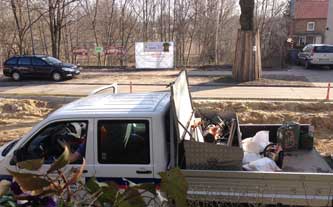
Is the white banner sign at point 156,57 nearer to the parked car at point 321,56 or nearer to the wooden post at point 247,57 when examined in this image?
the wooden post at point 247,57

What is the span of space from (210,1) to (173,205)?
3450cm

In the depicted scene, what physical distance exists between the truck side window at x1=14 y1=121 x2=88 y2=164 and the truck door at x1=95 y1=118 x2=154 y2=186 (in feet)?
0.88

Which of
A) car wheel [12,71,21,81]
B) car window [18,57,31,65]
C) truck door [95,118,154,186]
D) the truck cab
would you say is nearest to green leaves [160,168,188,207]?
the truck cab

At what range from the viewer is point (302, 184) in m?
3.68

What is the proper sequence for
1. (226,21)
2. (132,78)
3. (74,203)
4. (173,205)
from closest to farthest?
(74,203) < (173,205) < (132,78) < (226,21)

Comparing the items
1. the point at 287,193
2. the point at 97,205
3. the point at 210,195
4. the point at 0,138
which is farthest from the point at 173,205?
the point at 0,138

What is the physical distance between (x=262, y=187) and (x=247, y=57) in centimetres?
1671

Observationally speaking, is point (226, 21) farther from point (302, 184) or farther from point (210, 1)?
point (302, 184)

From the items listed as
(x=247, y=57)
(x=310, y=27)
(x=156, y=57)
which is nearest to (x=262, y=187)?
(x=247, y=57)

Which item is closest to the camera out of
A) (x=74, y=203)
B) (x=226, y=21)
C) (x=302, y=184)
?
(x=74, y=203)

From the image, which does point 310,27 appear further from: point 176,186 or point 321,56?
point 176,186

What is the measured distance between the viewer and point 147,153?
13.2 feet

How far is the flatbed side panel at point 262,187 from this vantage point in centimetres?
366

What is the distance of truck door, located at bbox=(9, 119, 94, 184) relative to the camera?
4.11m
